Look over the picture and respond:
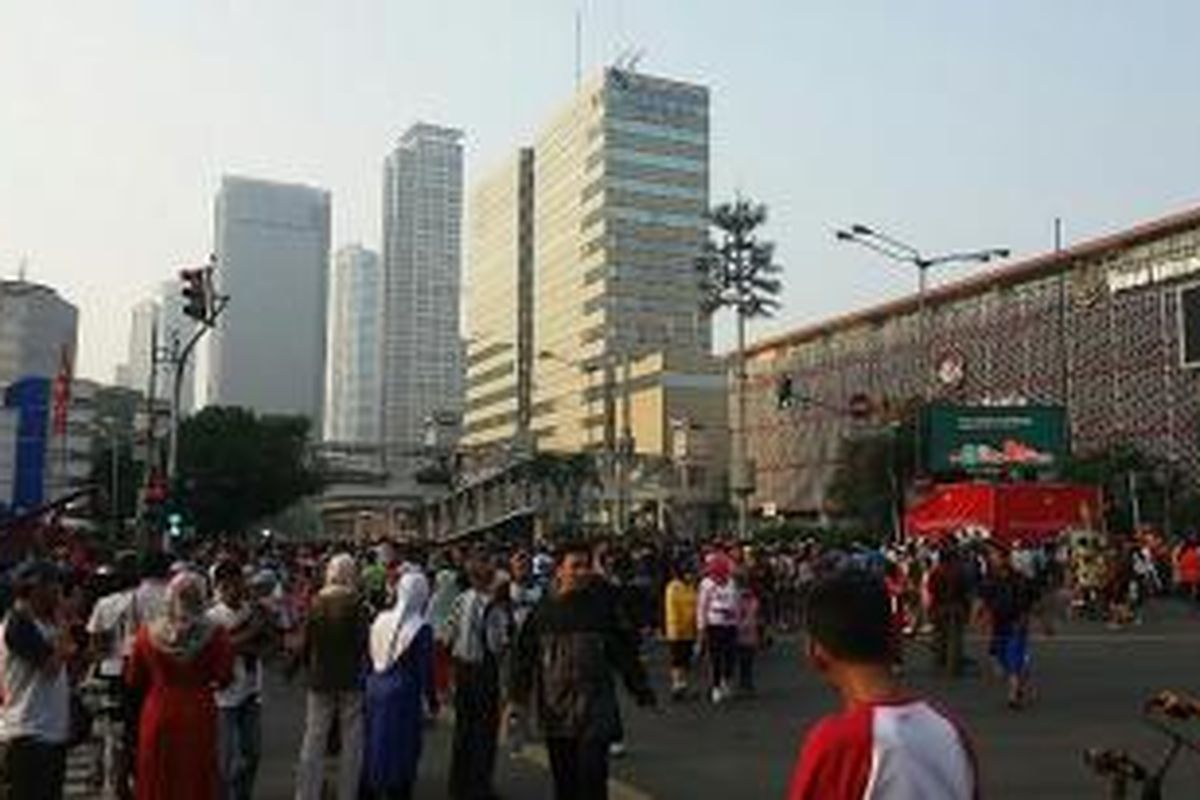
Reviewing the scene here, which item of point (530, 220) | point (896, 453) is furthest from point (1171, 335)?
point (530, 220)

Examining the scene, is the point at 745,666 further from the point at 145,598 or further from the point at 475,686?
the point at 145,598

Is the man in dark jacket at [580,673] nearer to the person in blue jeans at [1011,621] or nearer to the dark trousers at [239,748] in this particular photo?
the dark trousers at [239,748]

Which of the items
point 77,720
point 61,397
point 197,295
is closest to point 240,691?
point 77,720

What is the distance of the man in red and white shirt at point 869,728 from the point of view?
12.1ft

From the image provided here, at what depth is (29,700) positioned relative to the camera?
9195 millimetres

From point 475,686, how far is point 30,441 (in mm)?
30356

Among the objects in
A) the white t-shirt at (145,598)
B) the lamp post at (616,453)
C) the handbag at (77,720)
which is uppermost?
the lamp post at (616,453)

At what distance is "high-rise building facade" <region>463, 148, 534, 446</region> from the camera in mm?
167375

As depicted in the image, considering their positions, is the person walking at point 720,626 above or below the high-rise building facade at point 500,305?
below

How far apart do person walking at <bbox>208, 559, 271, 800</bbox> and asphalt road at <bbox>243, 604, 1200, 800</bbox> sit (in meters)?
1.25

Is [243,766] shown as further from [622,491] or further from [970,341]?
[970,341]

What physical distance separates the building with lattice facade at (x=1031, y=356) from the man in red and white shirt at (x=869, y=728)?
257ft

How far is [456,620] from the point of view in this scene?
13250 mm

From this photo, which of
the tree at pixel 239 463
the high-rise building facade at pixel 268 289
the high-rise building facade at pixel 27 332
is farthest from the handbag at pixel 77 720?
the high-rise building facade at pixel 27 332
